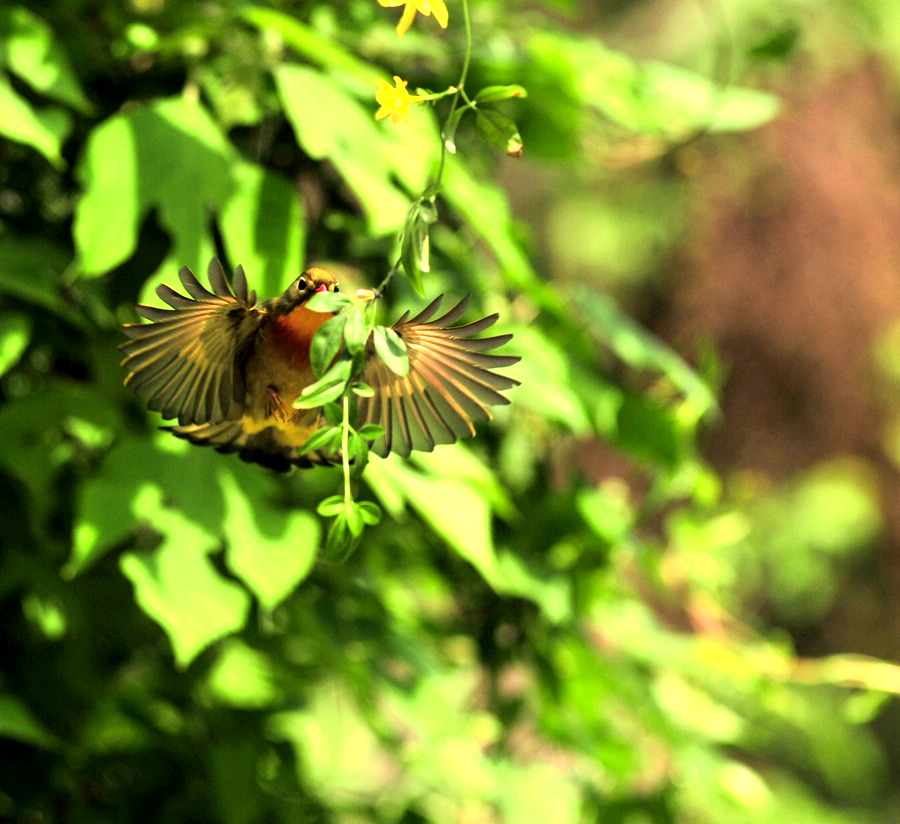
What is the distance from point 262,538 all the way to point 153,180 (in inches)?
8.6

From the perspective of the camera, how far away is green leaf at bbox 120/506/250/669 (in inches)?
21.3

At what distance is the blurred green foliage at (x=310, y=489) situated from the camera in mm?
583

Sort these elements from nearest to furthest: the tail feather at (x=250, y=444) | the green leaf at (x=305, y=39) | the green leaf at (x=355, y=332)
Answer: the green leaf at (x=355, y=332) < the tail feather at (x=250, y=444) < the green leaf at (x=305, y=39)

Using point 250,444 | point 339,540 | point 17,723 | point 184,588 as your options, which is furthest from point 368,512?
point 17,723

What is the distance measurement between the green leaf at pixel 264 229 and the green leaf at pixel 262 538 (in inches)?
4.6

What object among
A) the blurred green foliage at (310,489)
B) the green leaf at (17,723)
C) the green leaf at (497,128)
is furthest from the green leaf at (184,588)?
the green leaf at (497,128)

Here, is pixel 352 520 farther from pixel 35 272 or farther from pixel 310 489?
pixel 310 489

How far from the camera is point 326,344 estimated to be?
0.33 metres

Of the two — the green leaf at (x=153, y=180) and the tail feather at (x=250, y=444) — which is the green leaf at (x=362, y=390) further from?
the green leaf at (x=153, y=180)

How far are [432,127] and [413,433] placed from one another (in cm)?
33

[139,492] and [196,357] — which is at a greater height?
[196,357]

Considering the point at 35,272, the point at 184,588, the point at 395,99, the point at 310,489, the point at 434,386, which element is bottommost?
the point at 310,489

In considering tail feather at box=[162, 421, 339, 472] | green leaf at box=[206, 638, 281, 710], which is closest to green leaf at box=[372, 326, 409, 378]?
tail feather at box=[162, 421, 339, 472]

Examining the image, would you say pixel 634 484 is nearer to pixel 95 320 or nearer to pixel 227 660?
pixel 227 660
